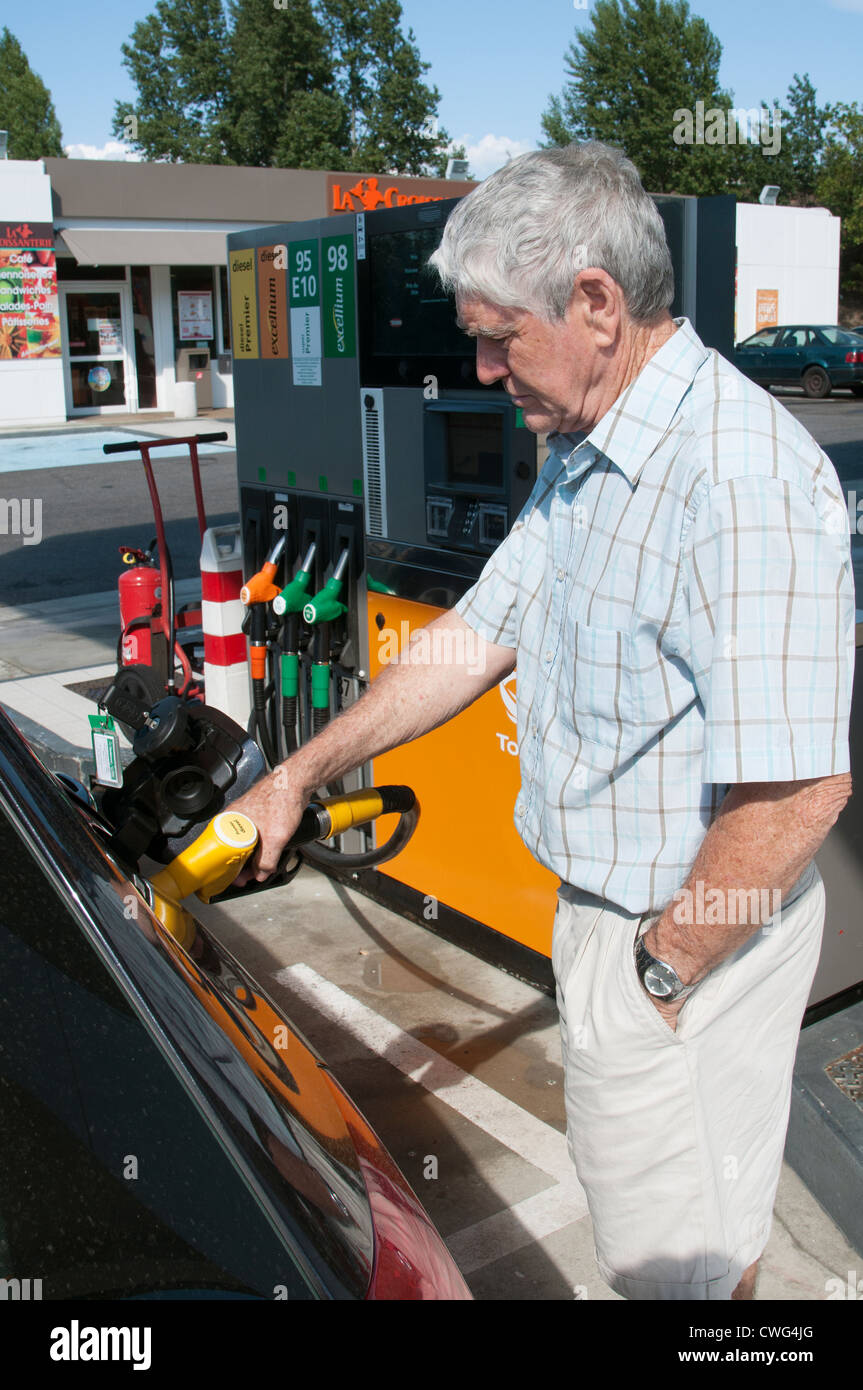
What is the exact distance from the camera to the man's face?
5.75ft

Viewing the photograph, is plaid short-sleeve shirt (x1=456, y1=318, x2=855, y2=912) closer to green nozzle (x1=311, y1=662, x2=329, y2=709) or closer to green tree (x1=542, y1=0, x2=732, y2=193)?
green nozzle (x1=311, y1=662, x2=329, y2=709)

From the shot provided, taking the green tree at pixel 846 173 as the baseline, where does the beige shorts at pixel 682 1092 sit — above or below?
below

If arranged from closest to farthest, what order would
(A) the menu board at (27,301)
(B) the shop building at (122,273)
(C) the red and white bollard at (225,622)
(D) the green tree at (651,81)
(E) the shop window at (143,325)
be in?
(C) the red and white bollard at (225,622) → (A) the menu board at (27,301) → (B) the shop building at (122,273) → (E) the shop window at (143,325) → (D) the green tree at (651,81)

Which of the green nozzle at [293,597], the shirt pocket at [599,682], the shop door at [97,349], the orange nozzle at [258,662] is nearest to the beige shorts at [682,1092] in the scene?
the shirt pocket at [599,682]

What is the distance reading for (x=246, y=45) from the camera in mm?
52875

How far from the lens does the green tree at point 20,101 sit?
2279 inches

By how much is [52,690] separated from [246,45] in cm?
5401

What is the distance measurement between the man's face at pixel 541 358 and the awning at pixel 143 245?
Answer: 72.6 ft

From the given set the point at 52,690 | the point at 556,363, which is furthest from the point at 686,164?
the point at 556,363

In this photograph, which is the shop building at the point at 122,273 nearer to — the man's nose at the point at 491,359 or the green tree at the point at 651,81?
the man's nose at the point at 491,359

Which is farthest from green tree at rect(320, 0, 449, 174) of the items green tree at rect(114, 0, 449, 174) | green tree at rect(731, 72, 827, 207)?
green tree at rect(731, 72, 827, 207)

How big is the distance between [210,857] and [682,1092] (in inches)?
31.3
